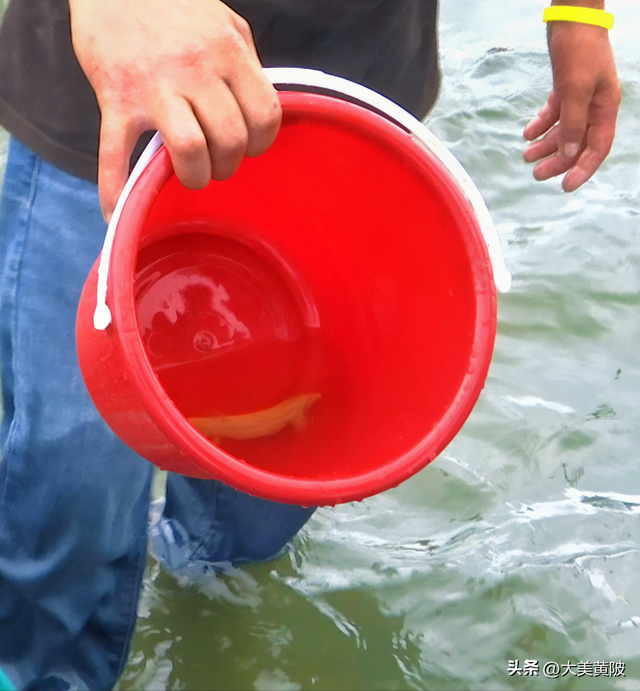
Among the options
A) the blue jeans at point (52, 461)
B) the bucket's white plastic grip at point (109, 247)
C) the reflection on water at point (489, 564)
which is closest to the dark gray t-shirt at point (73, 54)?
the blue jeans at point (52, 461)

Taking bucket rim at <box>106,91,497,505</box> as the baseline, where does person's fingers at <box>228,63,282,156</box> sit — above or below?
above

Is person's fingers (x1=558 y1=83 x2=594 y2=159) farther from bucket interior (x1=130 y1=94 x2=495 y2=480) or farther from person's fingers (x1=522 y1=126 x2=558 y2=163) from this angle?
bucket interior (x1=130 y1=94 x2=495 y2=480)

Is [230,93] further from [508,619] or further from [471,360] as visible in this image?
[508,619]

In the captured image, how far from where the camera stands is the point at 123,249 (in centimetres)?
75

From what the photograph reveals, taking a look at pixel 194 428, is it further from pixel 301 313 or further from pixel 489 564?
pixel 489 564

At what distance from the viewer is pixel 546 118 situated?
135 centimetres

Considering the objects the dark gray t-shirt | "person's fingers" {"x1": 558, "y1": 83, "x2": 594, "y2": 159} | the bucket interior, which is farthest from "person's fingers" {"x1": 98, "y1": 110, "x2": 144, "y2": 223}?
"person's fingers" {"x1": 558, "y1": 83, "x2": 594, "y2": 159}

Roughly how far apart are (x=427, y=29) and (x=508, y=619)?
3.33 ft

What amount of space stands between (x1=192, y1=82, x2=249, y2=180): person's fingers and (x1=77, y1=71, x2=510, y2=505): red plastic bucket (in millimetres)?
58

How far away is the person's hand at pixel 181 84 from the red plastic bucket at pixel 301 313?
0.04 meters

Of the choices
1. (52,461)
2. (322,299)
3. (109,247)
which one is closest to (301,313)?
(322,299)

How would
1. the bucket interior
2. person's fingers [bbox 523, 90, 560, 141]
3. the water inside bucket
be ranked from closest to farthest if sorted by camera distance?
the bucket interior < the water inside bucket < person's fingers [bbox 523, 90, 560, 141]

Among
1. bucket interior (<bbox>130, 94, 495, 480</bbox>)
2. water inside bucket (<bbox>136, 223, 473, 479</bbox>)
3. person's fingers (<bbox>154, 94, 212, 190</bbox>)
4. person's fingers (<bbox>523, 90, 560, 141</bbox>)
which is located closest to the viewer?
person's fingers (<bbox>154, 94, 212, 190</bbox>)

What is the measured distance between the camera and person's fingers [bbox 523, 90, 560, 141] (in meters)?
1.32
